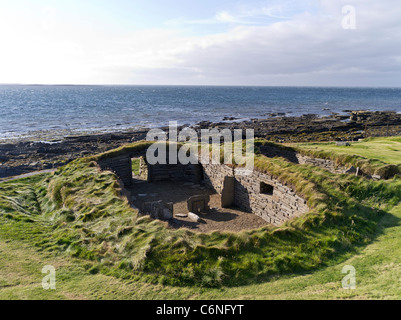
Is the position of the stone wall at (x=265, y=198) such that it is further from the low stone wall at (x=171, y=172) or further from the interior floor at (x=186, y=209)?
the low stone wall at (x=171, y=172)

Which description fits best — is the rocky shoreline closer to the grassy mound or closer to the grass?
the grassy mound

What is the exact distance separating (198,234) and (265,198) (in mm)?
6703

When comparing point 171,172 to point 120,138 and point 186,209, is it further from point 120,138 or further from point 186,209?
point 120,138

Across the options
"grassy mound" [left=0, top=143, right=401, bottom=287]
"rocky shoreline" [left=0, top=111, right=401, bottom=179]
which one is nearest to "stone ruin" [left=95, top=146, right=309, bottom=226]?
"grassy mound" [left=0, top=143, right=401, bottom=287]

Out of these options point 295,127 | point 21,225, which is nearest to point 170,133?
point 295,127

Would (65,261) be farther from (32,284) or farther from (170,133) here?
(170,133)

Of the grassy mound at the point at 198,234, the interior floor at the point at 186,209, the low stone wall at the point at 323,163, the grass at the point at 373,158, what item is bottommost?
the interior floor at the point at 186,209

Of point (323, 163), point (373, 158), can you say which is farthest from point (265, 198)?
point (373, 158)

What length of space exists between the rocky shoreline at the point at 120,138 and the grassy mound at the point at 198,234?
1447 cm

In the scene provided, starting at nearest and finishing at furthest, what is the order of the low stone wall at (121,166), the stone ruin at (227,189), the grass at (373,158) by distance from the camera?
1. the stone ruin at (227,189)
2. the grass at (373,158)
3. the low stone wall at (121,166)

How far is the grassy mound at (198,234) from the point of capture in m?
10.2

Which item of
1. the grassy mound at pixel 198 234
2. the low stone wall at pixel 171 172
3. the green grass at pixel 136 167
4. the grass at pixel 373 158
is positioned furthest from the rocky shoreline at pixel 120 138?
the grass at pixel 373 158

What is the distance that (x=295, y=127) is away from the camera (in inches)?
2126
